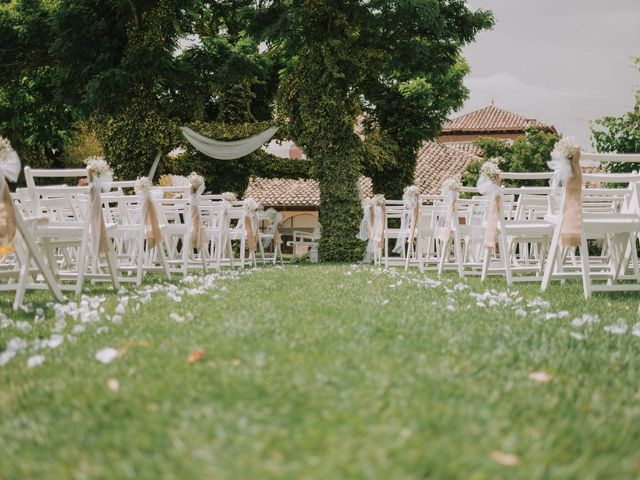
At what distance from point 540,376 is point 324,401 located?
2.93 ft

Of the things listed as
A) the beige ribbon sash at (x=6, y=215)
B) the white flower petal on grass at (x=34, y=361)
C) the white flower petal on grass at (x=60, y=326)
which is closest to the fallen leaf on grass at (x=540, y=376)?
the white flower petal on grass at (x=34, y=361)

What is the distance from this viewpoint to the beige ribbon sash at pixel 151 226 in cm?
692

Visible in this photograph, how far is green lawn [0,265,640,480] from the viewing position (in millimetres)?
1587

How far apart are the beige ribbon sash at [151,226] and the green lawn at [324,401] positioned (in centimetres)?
335

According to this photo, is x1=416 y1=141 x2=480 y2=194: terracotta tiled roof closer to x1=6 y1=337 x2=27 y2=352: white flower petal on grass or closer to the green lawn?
the green lawn

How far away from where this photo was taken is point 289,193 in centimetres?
3522

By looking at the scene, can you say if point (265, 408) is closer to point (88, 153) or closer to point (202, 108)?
point (202, 108)

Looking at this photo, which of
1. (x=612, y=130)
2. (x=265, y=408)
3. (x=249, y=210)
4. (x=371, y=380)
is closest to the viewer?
(x=265, y=408)

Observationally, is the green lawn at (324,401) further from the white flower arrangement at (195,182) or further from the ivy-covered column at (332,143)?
the ivy-covered column at (332,143)

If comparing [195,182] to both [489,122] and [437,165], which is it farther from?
[489,122]

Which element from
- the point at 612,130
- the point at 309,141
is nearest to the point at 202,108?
the point at 309,141

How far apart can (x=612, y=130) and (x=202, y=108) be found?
12946 mm

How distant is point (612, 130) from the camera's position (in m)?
15.8

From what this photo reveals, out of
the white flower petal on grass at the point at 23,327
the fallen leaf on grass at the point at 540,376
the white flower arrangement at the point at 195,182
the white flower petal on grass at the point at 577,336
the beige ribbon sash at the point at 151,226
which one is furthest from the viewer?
the white flower arrangement at the point at 195,182
